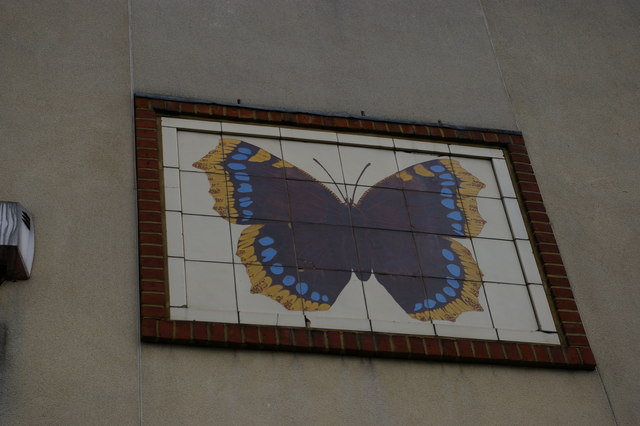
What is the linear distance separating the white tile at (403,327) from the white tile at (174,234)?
43.5 inches

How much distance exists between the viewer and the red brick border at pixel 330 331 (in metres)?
6.12

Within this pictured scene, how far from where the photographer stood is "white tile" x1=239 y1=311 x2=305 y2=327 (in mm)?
6238

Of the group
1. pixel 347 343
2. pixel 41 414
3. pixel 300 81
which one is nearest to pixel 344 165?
pixel 300 81

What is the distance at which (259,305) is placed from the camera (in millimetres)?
6332

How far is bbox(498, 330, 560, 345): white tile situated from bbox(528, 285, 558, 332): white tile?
0.04 metres

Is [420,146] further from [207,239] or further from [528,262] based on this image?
[207,239]

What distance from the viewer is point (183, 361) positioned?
5996 millimetres

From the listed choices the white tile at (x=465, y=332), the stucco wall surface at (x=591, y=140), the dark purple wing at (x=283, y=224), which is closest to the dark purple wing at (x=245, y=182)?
the dark purple wing at (x=283, y=224)

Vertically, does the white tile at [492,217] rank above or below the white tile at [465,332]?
above

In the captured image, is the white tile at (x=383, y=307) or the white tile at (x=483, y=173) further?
the white tile at (x=483, y=173)

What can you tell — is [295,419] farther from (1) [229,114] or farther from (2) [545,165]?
(2) [545,165]

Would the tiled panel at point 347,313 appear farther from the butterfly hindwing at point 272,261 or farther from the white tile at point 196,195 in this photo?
the white tile at point 196,195

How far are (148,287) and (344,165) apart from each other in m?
1.57

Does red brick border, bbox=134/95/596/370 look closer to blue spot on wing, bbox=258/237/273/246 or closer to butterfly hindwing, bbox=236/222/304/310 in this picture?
butterfly hindwing, bbox=236/222/304/310
